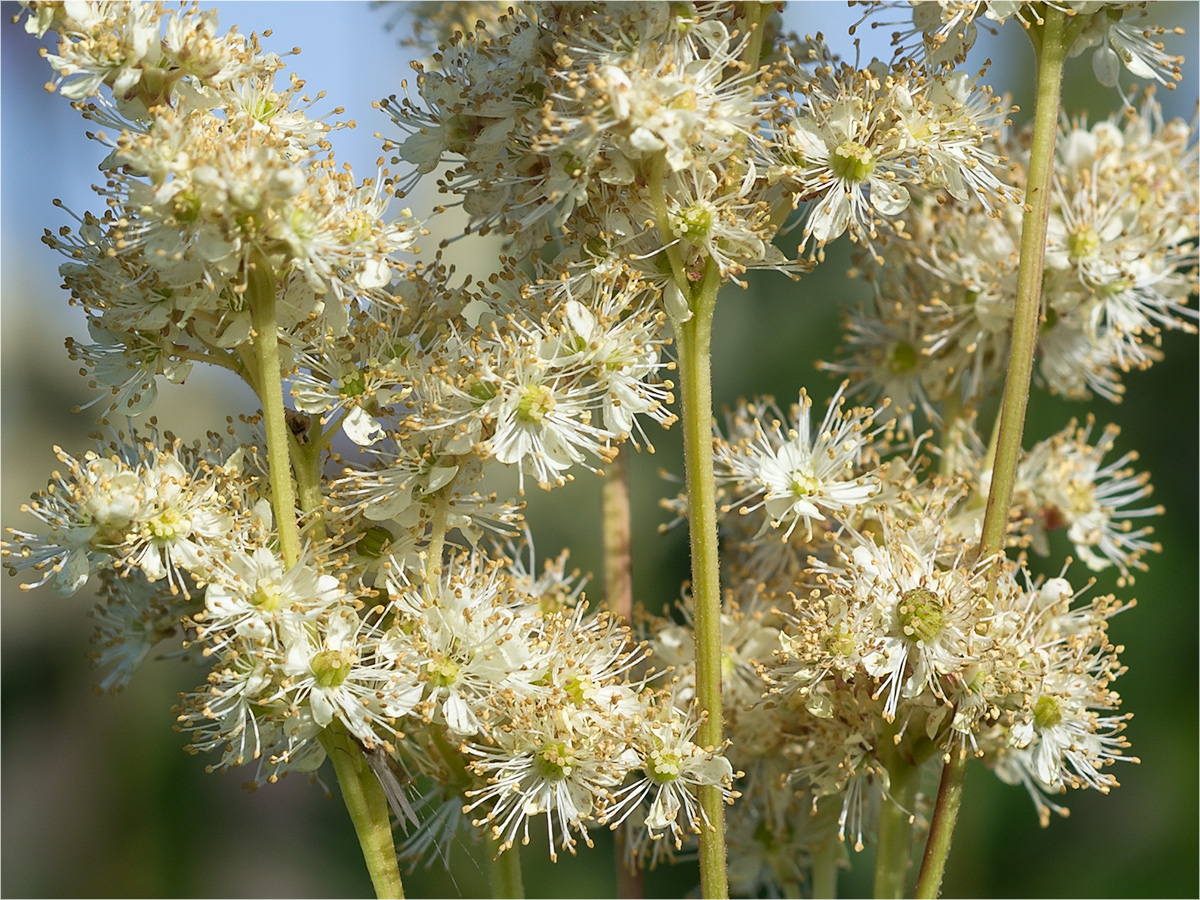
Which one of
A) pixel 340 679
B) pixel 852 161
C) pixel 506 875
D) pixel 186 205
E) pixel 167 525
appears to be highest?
pixel 852 161

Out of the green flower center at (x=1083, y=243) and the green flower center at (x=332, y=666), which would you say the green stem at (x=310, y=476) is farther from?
the green flower center at (x=1083, y=243)

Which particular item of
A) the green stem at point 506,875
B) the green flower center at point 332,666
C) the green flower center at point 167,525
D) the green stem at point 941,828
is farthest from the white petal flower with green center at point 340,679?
the green stem at point 941,828

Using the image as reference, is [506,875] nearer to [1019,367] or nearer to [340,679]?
[340,679]

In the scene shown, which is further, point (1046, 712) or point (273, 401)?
point (1046, 712)

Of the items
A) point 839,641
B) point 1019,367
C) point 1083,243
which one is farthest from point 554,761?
point 1083,243

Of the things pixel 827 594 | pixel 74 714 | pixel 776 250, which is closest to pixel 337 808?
pixel 74 714
